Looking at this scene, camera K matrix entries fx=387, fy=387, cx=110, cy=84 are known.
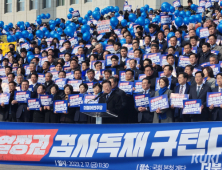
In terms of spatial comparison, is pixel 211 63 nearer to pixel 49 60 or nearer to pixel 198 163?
pixel 198 163

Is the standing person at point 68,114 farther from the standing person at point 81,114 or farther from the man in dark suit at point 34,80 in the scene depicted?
the man in dark suit at point 34,80

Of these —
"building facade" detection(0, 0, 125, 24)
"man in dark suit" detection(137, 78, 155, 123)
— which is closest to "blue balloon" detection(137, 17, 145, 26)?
"man in dark suit" detection(137, 78, 155, 123)

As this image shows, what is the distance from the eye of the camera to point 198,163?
18.4 feet

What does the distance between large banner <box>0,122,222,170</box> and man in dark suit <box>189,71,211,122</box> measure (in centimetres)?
174

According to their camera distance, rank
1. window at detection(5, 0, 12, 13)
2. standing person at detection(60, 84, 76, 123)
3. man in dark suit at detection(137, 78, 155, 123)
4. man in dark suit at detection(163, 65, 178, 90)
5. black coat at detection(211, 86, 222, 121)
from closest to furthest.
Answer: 1. black coat at detection(211, 86, 222, 121)
2. man in dark suit at detection(137, 78, 155, 123)
3. man in dark suit at detection(163, 65, 178, 90)
4. standing person at detection(60, 84, 76, 123)
5. window at detection(5, 0, 12, 13)

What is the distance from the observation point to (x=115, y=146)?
6.10 metres

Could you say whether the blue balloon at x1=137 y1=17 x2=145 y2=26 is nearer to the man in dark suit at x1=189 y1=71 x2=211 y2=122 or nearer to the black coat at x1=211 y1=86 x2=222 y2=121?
the man in dark suit at x1=189 y1=71 x2=211 y2=122

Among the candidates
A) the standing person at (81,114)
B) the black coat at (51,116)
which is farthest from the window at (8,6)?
the standing person at (81,114)

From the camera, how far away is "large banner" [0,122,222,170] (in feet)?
18.5

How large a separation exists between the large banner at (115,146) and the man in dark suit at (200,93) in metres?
1.74

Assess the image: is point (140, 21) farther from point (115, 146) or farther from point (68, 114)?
point (115, 146)

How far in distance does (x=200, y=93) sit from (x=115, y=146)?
2385mm

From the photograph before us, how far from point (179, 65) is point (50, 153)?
13.7 ft

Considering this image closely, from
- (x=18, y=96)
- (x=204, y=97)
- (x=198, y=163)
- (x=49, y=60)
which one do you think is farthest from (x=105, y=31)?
(x=198, y=163)
